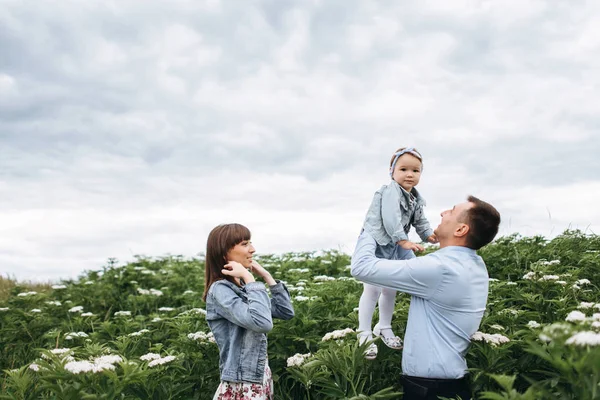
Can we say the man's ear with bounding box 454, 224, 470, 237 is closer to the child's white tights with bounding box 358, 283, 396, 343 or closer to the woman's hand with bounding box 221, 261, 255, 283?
the child's white tights with bounding box 358, 283, 396, 343

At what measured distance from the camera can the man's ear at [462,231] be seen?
181 inches

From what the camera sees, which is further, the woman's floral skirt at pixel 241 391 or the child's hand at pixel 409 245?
the child's hand at pixel 409 245

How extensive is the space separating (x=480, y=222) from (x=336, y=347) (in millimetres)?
1653

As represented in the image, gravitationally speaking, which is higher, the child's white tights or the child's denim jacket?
the child's denim jacket

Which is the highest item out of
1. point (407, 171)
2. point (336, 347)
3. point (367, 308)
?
point (407, 171)

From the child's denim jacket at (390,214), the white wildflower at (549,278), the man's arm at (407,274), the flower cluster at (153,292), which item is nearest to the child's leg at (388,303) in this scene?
the child's denim jacket at (390,214)

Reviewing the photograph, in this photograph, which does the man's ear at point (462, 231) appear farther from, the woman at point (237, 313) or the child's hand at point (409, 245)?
the woman at point (237, 313)

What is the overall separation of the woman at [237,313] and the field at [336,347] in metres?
0.42

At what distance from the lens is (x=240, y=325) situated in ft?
15.4

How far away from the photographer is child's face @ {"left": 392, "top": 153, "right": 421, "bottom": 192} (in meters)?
5.32

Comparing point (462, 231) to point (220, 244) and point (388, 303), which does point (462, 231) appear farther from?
point (220, 244)

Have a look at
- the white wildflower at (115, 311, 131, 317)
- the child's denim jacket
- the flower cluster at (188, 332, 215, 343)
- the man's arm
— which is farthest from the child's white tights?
the white wildflower at (115, 311, 131, 317)

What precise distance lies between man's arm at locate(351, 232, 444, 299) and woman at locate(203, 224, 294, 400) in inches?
33.8

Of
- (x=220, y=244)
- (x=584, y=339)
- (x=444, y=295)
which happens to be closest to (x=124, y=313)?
(x=220, y=244)
